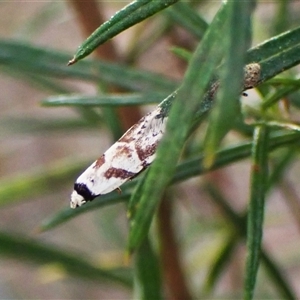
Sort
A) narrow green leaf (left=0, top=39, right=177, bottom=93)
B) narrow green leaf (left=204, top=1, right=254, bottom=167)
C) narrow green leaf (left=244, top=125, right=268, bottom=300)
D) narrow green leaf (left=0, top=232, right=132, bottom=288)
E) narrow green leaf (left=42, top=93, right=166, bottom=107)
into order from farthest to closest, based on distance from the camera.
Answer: narrow green leaf (left=0, top=232, right=132, bottom=288) < narrow green leaf (left=0, top=39, right=177, bottom=93) < narrow green leaf (left=42, top=93, right=166, bottom=107) < narrow green leaf (left=244, top=125, right=268, bottom=300) < narrow green leaf (left=204, top=1, right=254, bottom=167)

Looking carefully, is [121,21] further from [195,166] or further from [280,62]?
[195,166]

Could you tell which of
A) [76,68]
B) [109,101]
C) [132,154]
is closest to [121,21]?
[132,154]

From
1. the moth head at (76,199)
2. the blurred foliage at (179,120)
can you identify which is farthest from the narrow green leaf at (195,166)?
the moth head at (76,199)

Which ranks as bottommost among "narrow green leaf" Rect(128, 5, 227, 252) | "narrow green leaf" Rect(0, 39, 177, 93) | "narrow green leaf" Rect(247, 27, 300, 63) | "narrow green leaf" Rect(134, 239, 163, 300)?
"narrow green leaf" Rect(128, 5, 227, 252)

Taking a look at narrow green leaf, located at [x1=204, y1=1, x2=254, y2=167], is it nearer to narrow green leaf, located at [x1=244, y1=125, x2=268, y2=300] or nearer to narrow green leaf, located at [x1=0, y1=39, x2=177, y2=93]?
narrow green leaf, located at [x1=244, y1=125, x2=268, y2=300]

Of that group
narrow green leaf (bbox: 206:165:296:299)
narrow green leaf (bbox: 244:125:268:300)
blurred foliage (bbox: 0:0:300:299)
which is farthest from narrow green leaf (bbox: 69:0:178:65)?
narrow green leaf (bbox: 206:165:296:299)

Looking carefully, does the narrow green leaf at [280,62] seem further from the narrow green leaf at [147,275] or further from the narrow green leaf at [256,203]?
the narrow green leaf at [147,275]
